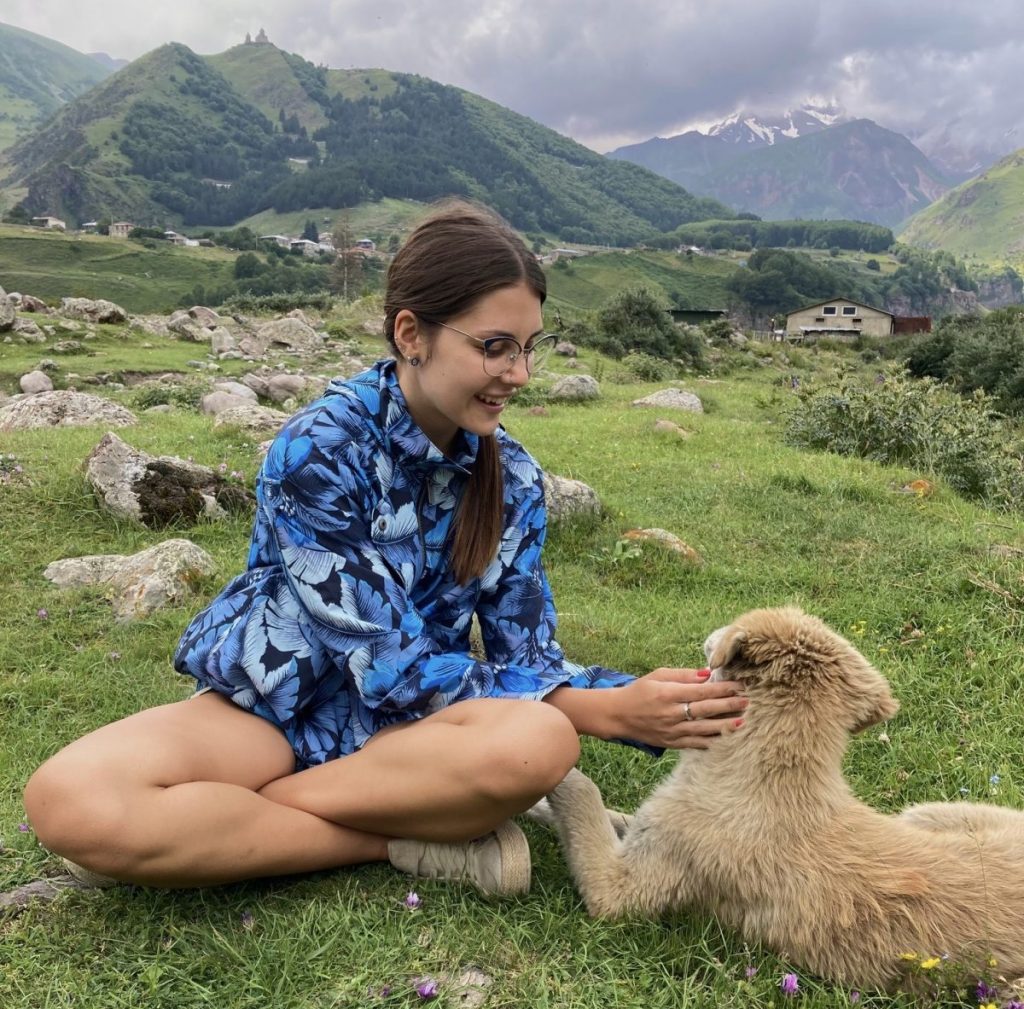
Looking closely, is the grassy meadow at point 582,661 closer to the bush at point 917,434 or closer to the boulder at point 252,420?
the boulder at point 252,420

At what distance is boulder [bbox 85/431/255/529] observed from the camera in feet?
21.0

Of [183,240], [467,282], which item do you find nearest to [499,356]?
[467,282]

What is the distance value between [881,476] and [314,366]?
564 inches

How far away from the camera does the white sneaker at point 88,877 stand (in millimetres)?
2521

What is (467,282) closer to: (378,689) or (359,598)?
(359,598)

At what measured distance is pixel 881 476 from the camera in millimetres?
8141

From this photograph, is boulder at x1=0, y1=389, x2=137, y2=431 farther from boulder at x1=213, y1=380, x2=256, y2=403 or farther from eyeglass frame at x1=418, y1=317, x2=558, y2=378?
eyeglass frame at x1=418, y1=317, x2=558, y2=378

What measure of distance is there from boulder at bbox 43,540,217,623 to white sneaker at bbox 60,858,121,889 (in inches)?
101

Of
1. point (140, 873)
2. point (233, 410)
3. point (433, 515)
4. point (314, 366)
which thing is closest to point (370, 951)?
point (140, 873)

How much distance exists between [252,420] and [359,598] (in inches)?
291

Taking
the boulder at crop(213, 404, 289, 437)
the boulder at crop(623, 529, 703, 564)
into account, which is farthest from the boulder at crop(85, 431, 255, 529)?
the boulder at crop(623, 529, 703, 564)

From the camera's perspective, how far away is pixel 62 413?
10375mm

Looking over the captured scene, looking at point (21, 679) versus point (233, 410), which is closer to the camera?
point (21, 679)

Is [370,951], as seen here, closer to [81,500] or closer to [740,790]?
[740,790]
